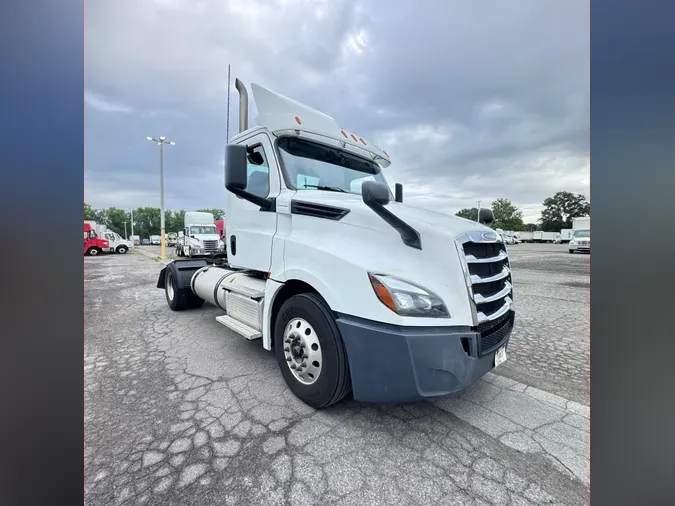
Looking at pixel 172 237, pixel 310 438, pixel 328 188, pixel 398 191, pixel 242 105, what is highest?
pixel 242 105

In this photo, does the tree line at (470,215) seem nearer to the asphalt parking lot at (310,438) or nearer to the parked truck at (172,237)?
the asphalt parking lot at (310,438)

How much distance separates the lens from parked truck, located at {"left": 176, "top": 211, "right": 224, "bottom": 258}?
19.8m

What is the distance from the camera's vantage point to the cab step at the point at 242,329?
3090 mm

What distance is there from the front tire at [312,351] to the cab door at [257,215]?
2.60 ft

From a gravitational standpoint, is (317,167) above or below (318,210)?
above

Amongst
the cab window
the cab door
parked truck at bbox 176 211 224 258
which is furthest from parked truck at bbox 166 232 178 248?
the cab window

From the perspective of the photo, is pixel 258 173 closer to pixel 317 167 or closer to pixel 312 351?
pixel 317 167

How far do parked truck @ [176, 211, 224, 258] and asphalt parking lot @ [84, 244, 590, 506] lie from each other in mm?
17268

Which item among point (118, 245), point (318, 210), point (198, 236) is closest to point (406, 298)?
point (318, 210)

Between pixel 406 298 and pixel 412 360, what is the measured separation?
415mm

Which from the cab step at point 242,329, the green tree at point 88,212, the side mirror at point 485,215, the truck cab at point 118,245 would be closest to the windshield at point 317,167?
the side mirror at point 485,215

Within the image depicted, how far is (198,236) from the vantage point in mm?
20609
